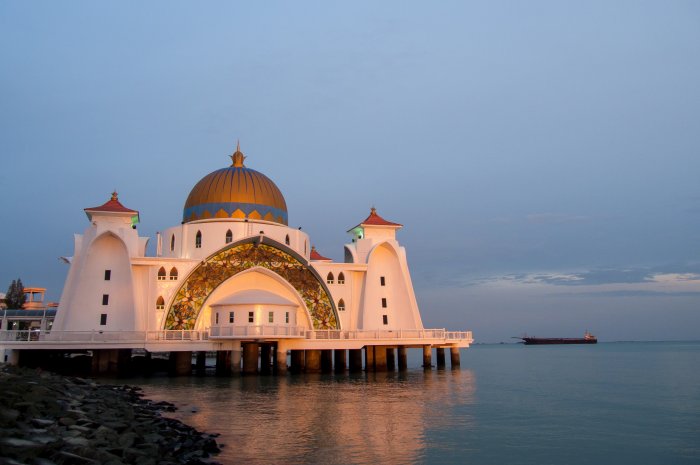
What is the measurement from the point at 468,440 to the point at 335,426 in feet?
13.3

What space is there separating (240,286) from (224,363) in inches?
184

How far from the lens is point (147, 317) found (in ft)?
114

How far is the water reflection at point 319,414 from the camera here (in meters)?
15.2

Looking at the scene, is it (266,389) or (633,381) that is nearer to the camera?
(266,389)

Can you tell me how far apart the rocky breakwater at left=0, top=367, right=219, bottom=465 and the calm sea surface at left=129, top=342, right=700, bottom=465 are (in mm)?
1325

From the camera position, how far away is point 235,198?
3934 centimetres

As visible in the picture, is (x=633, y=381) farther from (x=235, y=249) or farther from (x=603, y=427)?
(x=235, y=249)

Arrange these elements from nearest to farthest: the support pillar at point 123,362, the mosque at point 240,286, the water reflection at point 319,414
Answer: the water reflection at point 319,414 → the support pillar at point 123,362 → the mosque at point 240,286

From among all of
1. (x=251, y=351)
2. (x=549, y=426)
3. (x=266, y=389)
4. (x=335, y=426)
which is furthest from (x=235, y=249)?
(x=549, y=426)

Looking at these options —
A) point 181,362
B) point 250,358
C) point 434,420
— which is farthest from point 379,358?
point 434,420

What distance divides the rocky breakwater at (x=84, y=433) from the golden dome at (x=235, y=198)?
21010 millimetres

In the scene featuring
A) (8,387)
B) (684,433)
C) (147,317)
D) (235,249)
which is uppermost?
(235,249)

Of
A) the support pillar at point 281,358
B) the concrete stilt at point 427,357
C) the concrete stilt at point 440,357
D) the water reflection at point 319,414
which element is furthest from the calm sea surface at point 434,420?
the concrete stilt at point 440,357

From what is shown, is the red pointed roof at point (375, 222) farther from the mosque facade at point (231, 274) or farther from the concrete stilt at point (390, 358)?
the concrete stilt at point (390, 358)
